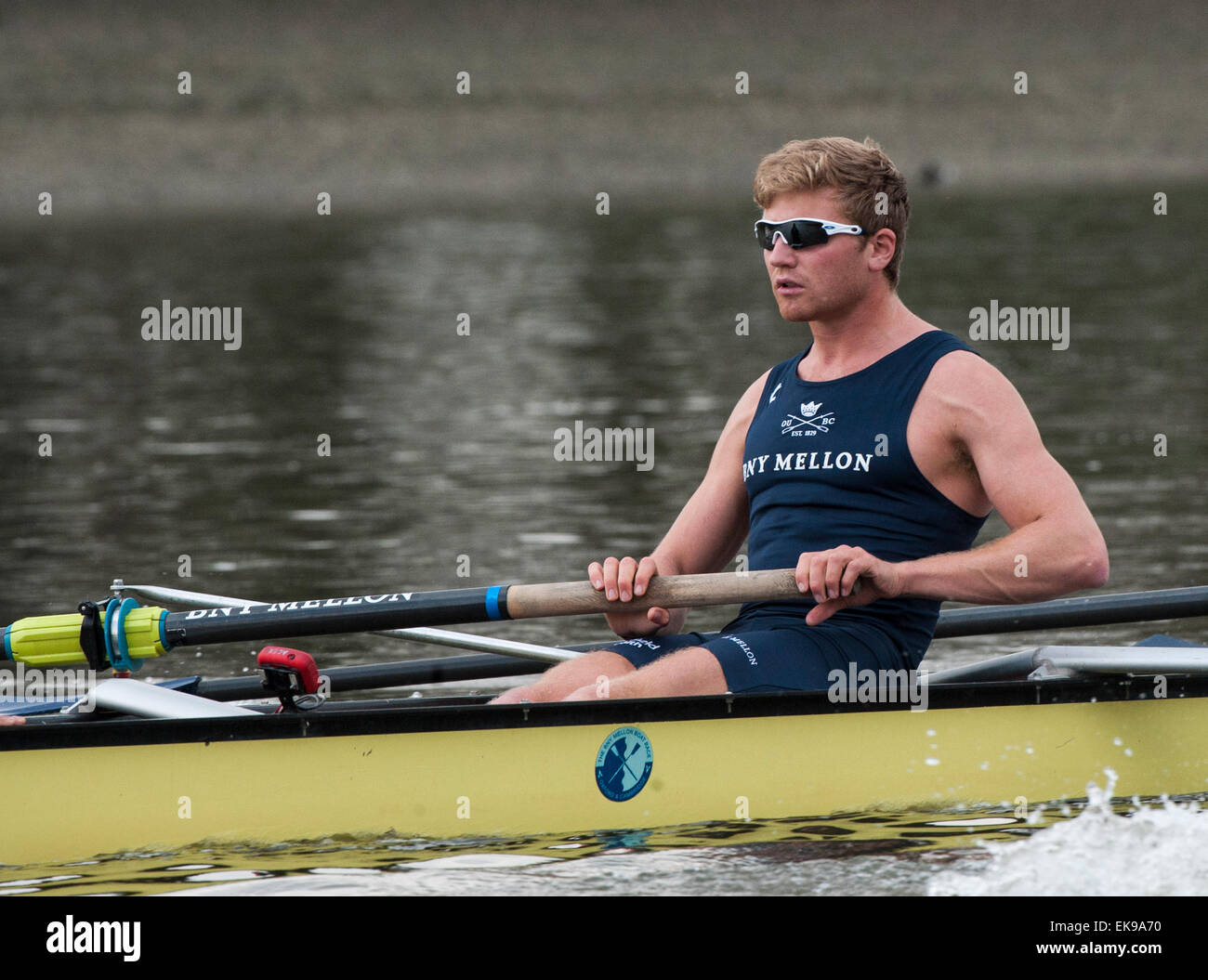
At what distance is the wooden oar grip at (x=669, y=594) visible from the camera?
5.91m

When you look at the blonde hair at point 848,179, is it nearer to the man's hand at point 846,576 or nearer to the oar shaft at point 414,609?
the man's hand at point 846,576

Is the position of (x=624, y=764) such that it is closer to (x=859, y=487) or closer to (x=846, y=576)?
(x=846, y=576)

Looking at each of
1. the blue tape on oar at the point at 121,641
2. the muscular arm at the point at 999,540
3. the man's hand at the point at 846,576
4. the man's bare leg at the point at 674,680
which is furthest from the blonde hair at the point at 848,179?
the blue tape on oar at the point at 121,641

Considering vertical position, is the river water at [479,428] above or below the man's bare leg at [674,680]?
above

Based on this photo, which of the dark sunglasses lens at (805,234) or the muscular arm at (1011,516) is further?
the dark sunglasses lens at (805,234)

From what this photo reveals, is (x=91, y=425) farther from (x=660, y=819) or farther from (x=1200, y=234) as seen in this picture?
(x=1200, y=234)

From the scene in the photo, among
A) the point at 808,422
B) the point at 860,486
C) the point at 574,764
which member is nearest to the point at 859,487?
the point at 860,486

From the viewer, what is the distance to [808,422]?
6133 mm

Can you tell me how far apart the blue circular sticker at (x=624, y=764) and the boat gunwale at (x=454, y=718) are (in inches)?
2.7

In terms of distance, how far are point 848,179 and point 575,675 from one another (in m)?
1.77

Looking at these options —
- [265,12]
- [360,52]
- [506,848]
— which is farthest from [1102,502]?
[265,12]

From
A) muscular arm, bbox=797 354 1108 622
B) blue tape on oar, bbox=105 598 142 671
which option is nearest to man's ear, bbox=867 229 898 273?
muscular arm, bbox=797 354 1108 622

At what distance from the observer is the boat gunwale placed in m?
5.81

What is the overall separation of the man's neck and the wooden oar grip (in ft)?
2.31
